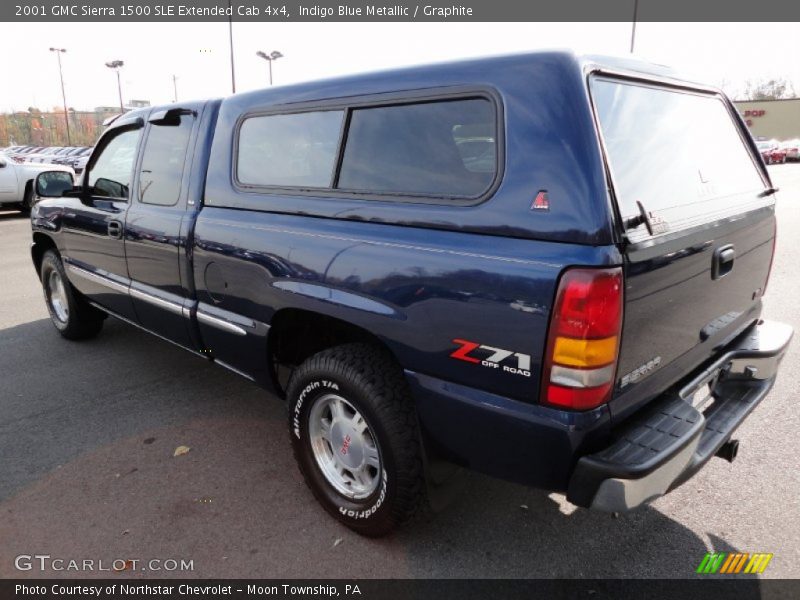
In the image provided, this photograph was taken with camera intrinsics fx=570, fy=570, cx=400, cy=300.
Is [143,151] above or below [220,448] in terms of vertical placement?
above

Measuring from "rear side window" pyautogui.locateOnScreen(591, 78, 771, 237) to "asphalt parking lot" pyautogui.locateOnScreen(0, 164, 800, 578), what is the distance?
55.7 inches

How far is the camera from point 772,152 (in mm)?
35000

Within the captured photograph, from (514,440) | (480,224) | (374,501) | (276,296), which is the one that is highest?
(480,224)

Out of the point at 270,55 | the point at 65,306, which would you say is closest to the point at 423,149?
the point at 65,306

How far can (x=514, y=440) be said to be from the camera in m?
2.01

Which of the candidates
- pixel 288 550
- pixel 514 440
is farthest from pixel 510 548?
pixel 288 550

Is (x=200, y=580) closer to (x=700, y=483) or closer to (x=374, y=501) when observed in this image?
(x=374, y=501)

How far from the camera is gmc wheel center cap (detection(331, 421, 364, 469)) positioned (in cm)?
257

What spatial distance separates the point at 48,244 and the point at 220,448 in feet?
10.3

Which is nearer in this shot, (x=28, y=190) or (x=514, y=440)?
(x=514, y=440)

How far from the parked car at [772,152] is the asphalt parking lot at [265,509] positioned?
37188mm

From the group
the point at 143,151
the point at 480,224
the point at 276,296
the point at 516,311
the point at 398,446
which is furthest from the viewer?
the point at 143,151

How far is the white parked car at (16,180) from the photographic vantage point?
13227mm

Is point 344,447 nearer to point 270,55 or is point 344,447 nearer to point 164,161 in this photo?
point 164,161
